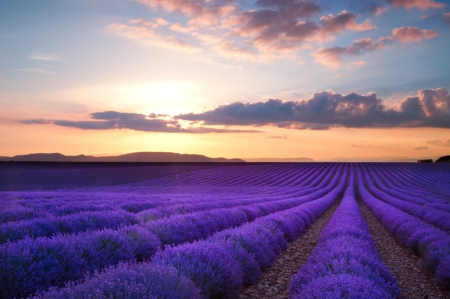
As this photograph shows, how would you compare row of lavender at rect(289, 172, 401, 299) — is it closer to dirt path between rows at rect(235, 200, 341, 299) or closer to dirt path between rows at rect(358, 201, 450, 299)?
dirt path between rows at rect(235, 200, 341, 299)

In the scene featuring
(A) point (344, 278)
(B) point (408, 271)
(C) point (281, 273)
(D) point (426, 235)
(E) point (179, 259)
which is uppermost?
(E) point (179, 259)

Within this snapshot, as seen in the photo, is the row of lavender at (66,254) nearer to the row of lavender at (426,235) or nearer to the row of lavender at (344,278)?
the row of lavender at (344,278)

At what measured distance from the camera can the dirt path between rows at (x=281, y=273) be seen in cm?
487

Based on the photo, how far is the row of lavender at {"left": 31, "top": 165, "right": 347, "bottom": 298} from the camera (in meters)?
2.71

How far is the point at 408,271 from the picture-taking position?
6.55 metres

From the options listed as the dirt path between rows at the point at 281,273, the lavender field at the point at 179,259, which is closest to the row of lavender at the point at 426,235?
the lavender field at the point at 179,259

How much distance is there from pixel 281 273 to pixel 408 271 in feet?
9.80

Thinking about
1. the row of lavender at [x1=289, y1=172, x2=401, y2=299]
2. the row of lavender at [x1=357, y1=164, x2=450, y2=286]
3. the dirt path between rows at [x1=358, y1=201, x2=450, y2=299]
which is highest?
the row of lavender at [x1=289, y1=172, x2=401, y2=299]

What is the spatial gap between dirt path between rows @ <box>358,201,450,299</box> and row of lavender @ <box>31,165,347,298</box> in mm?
2555

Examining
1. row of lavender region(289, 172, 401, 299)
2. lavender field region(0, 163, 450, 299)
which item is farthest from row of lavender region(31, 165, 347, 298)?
row of lavender region(289, 172, 401, 299)

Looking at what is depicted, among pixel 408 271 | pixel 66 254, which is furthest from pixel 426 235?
pixel 66 254

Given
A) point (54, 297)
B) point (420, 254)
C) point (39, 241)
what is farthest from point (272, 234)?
point (54, 297)

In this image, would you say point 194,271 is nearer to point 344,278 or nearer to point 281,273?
point 344,278

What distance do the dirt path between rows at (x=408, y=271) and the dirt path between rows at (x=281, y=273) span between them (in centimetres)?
193
